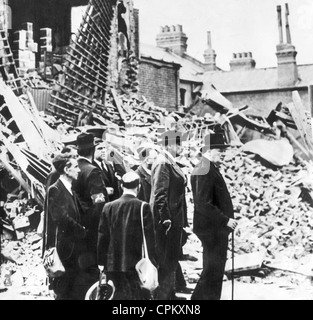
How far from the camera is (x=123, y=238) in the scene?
23.4 feet

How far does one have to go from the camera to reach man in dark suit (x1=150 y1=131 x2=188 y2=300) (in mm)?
7469

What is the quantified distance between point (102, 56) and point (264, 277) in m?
3.73

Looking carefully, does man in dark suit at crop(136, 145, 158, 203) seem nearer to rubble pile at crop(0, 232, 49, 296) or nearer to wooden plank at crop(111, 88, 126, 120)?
wooden plank at crop(111, 88, 126, 120)

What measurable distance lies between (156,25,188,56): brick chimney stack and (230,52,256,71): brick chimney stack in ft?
2.28

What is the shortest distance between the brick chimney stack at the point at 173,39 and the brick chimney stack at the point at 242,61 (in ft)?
2.28

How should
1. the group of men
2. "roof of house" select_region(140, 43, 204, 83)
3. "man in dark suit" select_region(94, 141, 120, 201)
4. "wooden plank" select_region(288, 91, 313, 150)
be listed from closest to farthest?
the group of men → "man in dark suit" select_region(94, 141, 120, 201) → "wooden plank" select_region(288, 91, 313, 150) → "roof of house" select_region(140, 43, 204, 83)

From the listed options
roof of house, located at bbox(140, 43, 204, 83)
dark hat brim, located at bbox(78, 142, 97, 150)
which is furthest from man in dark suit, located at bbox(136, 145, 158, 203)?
roof of house, located at bbox(140, 43, 204, 83)

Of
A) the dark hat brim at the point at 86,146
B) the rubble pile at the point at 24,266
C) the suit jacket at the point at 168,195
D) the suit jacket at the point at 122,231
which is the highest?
the dark hat brim at the point at 86,146

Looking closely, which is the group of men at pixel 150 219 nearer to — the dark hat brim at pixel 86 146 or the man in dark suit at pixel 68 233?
the man in dark suit at pixel 68 233

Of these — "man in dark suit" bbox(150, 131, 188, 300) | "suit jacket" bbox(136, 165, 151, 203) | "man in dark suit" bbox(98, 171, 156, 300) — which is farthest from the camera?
"suit jacket" bbox(136, 165, 151, 203)

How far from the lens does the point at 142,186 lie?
7.62 m

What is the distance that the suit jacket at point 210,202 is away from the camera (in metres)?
7.44

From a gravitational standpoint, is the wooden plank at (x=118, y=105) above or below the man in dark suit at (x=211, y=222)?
above

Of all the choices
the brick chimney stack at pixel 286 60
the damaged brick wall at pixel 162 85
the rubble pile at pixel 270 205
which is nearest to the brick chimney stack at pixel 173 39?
the damaged brick wall at pixel 162 85
